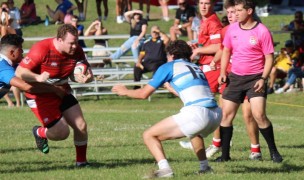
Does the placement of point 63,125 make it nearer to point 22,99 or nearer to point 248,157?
point 248,157

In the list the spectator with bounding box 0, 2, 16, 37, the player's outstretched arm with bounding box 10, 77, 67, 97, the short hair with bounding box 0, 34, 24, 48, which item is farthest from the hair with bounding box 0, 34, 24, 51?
the spectator with bounding box 0, 2, 16, 37

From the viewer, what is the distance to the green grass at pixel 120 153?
9.25 meters

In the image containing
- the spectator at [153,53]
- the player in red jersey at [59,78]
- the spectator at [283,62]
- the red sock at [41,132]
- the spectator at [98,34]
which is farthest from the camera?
the spectator at [98,34]

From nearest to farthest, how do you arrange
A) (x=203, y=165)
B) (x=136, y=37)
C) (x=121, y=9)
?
(x=203, y=165)
(x=136, y=37)
(x=121, y=9)

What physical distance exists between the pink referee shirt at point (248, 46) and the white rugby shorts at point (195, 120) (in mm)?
1772

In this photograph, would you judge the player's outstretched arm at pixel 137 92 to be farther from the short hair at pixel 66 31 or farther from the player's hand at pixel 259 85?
the player's hand at pixel 259 85

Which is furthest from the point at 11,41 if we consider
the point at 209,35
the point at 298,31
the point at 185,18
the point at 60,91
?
the point at 298,31

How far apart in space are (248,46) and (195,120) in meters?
1.98

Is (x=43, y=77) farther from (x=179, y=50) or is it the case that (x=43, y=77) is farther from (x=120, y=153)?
(x=120, y=153)

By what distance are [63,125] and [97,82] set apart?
13.5 metres

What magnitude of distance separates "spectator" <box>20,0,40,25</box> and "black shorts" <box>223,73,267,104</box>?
71.3ft

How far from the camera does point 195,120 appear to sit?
8312 millimetres

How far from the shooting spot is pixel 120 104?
2248cm

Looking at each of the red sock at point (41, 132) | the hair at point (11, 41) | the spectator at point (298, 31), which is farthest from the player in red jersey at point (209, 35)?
the spectator at point (298, 31)
